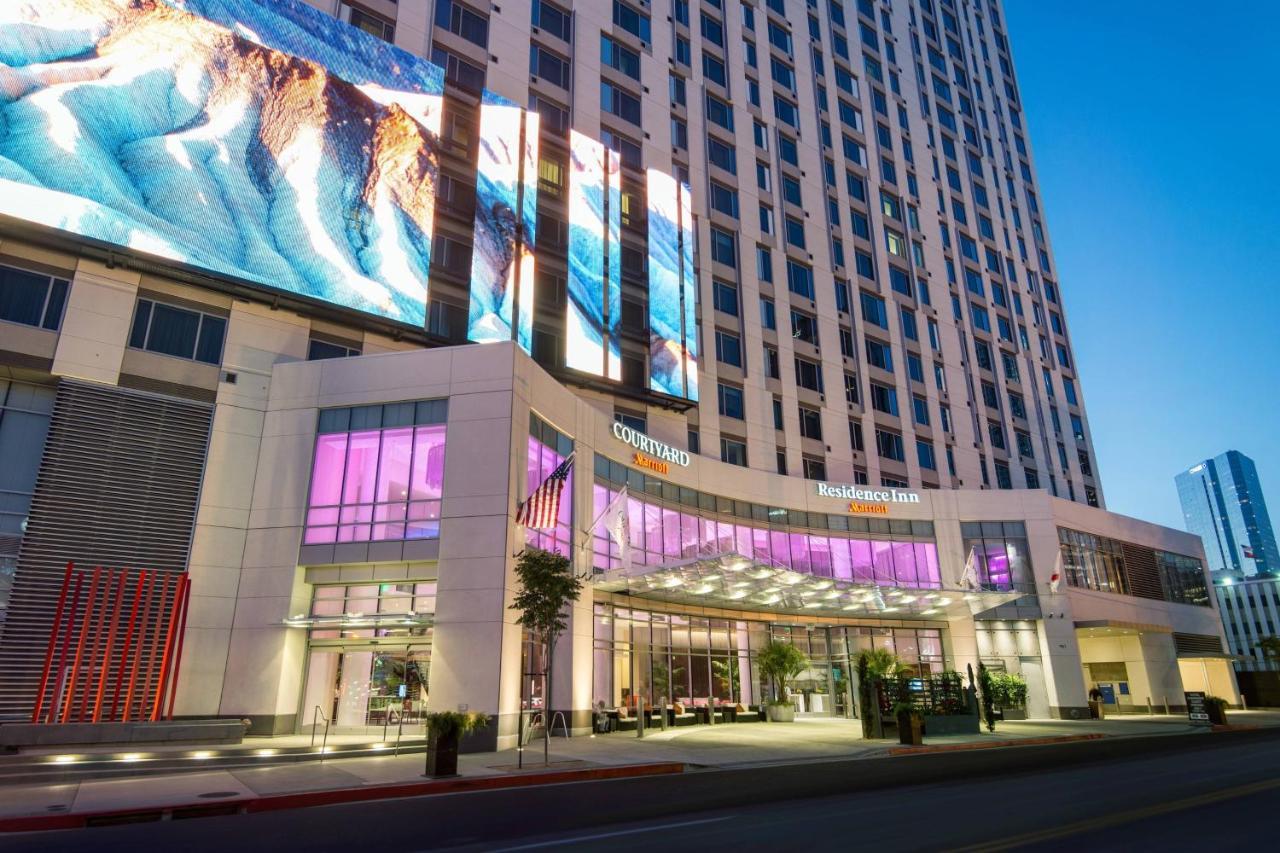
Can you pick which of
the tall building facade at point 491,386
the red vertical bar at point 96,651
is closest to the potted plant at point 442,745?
the tall building facade at point 491,386

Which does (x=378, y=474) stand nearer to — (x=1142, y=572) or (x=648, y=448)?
(x=648, y=448)

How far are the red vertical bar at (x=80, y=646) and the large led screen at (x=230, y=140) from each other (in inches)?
457

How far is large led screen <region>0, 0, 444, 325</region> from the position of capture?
27406 mm

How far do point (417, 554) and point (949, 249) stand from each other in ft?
182

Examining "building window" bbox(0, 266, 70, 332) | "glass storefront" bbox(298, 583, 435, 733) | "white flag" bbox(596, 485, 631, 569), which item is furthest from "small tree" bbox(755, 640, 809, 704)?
"building window" bbox(0, 266, 70, 332)

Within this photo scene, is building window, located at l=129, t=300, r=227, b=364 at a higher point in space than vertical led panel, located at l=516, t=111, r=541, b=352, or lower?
lower

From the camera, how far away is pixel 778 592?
37.1m

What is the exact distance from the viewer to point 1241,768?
1747 centimetres

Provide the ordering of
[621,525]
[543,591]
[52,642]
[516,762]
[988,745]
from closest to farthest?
[516,762], [543,591], [52,642], [988,745], [621,525]

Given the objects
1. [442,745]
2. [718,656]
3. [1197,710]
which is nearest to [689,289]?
[718,656]

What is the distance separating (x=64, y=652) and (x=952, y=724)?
3104cm

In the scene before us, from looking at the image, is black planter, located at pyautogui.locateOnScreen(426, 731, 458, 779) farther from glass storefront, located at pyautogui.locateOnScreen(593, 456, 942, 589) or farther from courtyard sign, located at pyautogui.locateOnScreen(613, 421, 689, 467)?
courtyard sign, located at pyautogui.locateOnScreen(613, 421, 689, 467)

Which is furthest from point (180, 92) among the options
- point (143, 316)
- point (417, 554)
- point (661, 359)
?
point (661, 359)

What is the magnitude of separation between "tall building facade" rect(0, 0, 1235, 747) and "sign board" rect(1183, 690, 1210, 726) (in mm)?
6603
